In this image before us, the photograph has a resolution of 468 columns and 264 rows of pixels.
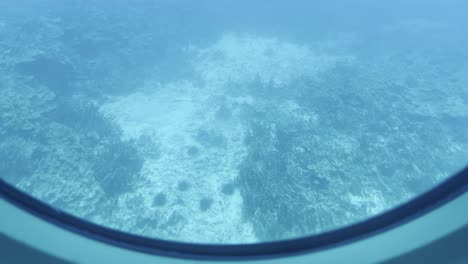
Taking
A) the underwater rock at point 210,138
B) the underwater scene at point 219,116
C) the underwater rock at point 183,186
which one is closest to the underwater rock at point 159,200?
the underwater scene at point 219,116

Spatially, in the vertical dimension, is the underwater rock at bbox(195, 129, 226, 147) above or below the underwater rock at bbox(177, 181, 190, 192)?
above

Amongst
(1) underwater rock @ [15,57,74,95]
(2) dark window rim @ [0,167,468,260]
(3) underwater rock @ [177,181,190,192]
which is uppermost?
(2) dark window rim @ [0,167,468,260]

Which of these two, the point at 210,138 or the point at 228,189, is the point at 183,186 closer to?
the point at 228,189

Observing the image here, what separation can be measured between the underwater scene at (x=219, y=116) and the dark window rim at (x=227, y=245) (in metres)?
2.87

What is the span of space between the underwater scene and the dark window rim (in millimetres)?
2873

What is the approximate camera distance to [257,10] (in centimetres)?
2292

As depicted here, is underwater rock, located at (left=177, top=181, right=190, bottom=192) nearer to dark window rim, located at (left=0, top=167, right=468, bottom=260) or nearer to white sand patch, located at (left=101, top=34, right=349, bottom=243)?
white sand patch, located at (left=101, top=34, right=349, bottom=243)

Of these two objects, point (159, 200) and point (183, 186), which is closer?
point (159, 200)

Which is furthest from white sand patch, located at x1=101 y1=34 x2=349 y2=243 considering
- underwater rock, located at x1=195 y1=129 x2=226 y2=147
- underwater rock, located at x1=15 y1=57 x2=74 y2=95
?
underwater rock, located at x1=15 y1=57 x2=74 y2=95

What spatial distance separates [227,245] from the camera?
0.89 m

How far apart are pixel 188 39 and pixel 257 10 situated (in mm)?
7083

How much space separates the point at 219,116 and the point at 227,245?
11.3 meters

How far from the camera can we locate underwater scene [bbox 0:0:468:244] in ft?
28.2

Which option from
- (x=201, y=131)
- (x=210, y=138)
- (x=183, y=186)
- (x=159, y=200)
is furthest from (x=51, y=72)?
(x=159, y=200)
